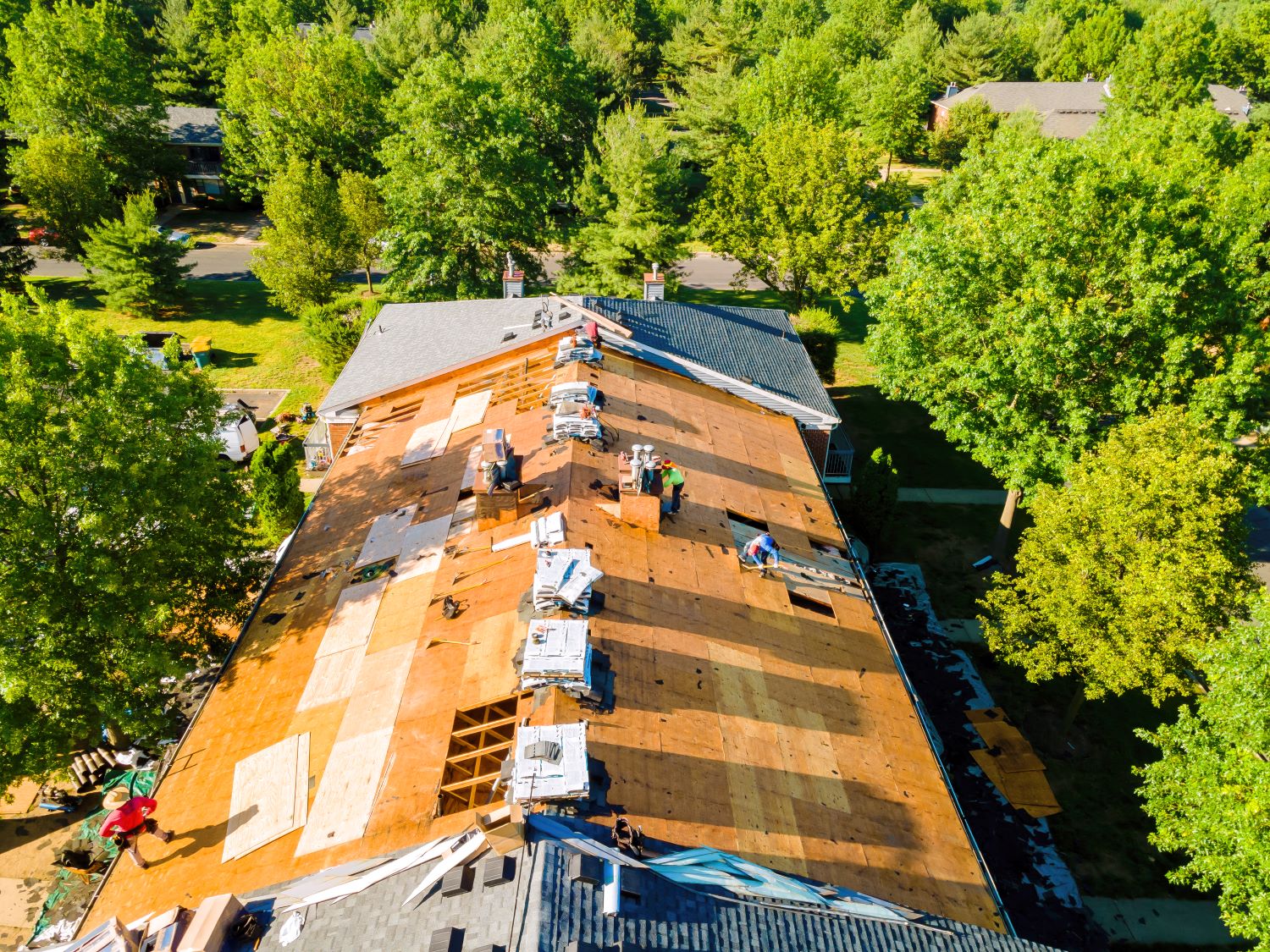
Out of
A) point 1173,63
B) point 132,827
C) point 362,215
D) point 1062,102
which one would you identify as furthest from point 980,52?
point 132,827

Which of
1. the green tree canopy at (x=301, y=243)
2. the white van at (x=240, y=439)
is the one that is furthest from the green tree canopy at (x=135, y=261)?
the white van at (x=240, y=439)

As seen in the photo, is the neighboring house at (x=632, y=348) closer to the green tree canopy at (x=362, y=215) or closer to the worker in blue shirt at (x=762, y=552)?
the worker in blue shirt at (x=762, y=552)

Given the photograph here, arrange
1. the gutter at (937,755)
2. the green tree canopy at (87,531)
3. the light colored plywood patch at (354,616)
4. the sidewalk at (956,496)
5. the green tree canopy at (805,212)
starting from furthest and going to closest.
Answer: the green tree canopy at (805,212) < the sidewalk at (956,496) < the green tree canopy at (87,531) < the light colored plywood patch at (354,616) < the gutter at (937,755)

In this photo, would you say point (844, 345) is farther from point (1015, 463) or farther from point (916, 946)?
point (916, 946)

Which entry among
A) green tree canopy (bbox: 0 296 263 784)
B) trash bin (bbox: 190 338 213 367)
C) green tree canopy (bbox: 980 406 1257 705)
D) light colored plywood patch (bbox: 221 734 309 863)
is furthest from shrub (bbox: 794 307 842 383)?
trash bin (bbox: 190 338 213 367)

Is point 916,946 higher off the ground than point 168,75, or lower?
lower

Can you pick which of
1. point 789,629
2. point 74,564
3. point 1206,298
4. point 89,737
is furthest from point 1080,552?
point 89,737

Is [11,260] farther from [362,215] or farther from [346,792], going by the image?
[346,792]
